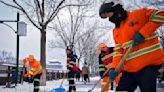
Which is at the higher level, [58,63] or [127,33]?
[127,33]

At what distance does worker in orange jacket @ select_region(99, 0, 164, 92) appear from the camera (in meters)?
4.00

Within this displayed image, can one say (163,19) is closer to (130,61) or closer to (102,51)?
(130,61)

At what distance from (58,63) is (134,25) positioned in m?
87.8

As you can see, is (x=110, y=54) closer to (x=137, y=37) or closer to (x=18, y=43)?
(x=137, y=37)

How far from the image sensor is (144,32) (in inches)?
158

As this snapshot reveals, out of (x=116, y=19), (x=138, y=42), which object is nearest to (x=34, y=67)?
(x=116, y=19)

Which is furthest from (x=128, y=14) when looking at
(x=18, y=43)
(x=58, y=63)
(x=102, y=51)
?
(x=58, y=63)

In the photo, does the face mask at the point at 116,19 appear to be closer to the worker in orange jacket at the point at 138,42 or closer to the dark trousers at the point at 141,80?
the worker in orange jacket at the point at 138,42

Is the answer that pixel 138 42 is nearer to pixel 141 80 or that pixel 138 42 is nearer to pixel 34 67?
pixel 141 80

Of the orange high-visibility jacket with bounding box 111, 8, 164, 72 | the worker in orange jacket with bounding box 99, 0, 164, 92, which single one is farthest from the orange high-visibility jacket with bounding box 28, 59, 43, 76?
the orange high-visibility jacket with bounding box 111, 8, 164, 72

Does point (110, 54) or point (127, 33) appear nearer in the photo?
point (127, 33)

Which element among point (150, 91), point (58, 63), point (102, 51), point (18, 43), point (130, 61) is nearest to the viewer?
point (150, 91)

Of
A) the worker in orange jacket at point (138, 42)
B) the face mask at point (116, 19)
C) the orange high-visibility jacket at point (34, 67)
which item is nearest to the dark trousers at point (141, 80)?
the worker in orange jacket at point (138, 42)

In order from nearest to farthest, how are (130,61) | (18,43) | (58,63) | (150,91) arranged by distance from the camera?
(150,91)
(130,61)
(18,43)
(58,63)
